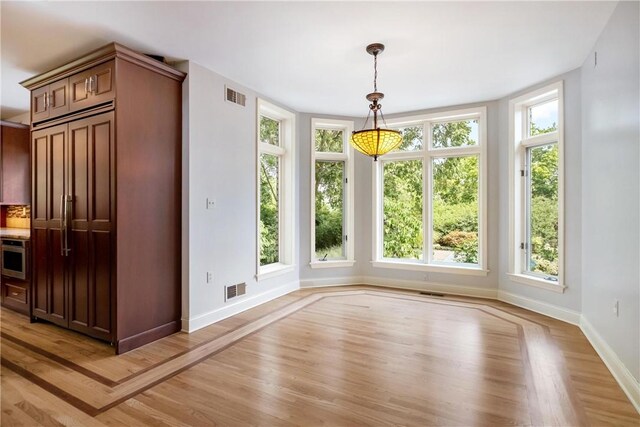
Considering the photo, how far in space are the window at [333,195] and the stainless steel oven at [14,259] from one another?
3.77m

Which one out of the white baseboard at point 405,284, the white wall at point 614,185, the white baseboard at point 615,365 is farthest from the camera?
the white baseboard at point 405,284

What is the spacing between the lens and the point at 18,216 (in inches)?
215

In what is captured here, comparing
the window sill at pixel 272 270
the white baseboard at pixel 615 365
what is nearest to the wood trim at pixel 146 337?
the window sill at pixel 272 270

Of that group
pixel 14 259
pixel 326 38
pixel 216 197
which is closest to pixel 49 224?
pixel 14 259

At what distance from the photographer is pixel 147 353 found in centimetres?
293

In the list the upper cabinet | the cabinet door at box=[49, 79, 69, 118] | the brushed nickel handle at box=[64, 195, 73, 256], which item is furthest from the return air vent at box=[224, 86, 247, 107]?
the upper cabinet

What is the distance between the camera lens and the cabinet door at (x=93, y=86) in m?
2.93

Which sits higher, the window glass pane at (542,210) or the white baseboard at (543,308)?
the window glass pane at (542,210)

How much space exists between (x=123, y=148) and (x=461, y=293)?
474cm

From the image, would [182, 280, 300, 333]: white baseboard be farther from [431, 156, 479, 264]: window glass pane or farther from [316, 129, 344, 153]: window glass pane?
[431, 156, 479, 264]: window glass pane

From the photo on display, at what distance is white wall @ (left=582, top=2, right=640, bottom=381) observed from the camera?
2297mm

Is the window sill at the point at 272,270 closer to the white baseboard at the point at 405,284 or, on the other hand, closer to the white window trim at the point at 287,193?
the white window trim at the point at 287,193

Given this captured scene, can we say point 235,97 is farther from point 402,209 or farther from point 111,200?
point 402,209

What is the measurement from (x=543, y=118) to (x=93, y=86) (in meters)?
5.08
